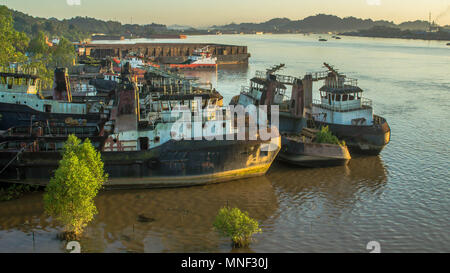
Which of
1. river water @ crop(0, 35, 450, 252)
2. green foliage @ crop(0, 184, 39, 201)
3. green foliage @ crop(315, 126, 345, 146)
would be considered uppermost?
green foliage @ crop(315, 126, 345, 146)

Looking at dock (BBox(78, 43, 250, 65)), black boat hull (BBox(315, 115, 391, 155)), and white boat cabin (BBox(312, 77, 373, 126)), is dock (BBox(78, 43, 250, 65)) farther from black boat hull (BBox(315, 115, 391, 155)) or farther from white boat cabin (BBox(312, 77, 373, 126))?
black boat hull (BBox(315, 115, 391, 155))

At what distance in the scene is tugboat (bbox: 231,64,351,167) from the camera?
24.2m

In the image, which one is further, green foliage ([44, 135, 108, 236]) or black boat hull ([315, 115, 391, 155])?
black boat hull ([315, 115, 391, 155])

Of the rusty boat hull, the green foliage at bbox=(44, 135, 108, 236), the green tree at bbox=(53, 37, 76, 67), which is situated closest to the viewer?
the green foliage at bbox=(44, 135, 108, 236)

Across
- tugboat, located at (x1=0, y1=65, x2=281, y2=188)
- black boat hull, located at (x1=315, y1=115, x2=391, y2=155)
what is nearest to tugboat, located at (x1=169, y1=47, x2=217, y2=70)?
black boat hull, located at (x1=315, y1=115, x2=391, y2=155)

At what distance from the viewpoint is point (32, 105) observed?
26.7 m

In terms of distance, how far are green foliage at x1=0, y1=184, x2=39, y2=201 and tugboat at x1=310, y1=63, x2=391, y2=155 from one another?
17.8 metres

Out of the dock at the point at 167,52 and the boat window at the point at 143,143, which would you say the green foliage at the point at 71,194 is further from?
the dock at the point at 167,52

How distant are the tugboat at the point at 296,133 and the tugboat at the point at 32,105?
1084 cm

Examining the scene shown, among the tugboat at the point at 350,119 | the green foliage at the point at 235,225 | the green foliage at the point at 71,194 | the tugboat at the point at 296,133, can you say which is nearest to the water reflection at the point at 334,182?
the tugboat at the point at 296,133

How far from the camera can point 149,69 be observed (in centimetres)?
2920

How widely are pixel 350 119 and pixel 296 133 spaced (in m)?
3.71
